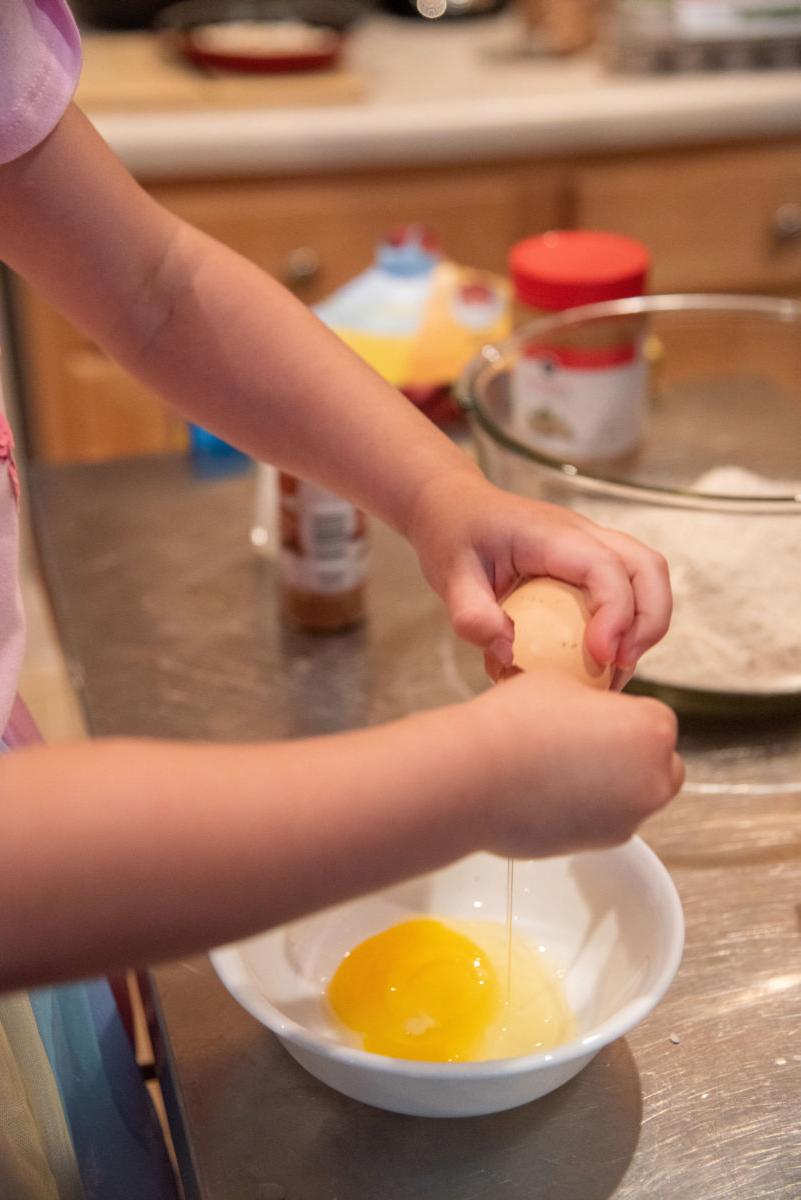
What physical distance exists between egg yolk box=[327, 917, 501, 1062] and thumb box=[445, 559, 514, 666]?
15 cm

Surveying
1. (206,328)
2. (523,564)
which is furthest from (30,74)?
(523,564)

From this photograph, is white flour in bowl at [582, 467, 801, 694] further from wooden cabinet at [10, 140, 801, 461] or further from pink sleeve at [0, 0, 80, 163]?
wooden cabinet at [10, 140, 801, 461]

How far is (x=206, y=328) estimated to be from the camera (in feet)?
2.44

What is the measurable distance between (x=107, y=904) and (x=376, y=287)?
91 cm

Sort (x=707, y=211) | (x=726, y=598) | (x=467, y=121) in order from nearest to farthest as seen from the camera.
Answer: (x=726, y=598), (x=467, y=121), (x=707, y=211)

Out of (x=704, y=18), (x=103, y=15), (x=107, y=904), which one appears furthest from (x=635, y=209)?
(x=107, y=904)

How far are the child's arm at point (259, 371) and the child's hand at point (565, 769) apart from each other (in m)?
0.12

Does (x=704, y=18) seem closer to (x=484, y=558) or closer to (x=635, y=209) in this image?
(x=635, y=209)

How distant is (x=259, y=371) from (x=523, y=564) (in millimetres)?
195

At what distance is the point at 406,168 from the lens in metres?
1.79

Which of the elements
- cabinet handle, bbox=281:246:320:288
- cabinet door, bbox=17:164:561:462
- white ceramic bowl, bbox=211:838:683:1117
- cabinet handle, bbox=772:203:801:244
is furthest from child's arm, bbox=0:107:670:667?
cabinet handle, bbox=772:203:801:244

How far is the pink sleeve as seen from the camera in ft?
2.17

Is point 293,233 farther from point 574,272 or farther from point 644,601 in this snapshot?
point 644,601

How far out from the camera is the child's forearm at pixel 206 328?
2.29 feet
